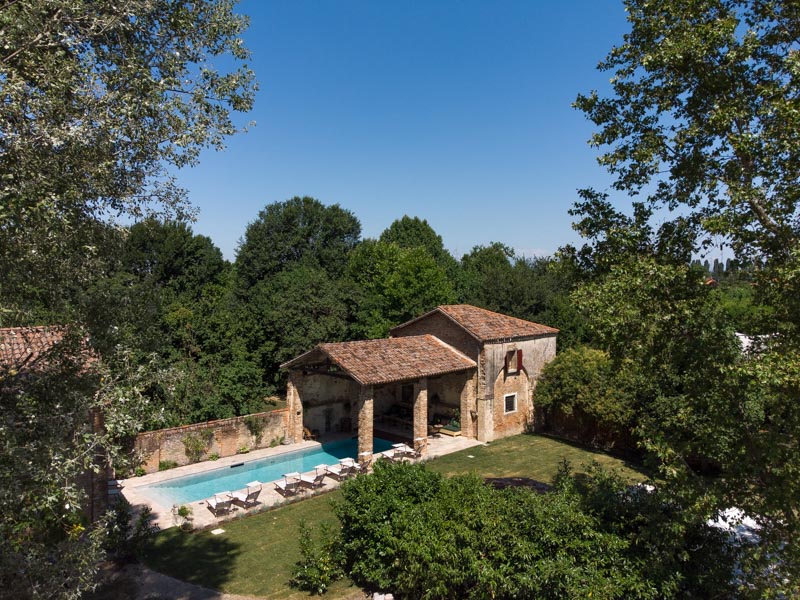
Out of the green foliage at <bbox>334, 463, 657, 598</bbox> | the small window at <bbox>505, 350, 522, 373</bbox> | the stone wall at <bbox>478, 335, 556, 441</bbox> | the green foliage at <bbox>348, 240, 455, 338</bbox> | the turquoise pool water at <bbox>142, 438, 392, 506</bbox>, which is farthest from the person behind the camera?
the green foliage at <bbox>348, 240, 455, 338</bbox>

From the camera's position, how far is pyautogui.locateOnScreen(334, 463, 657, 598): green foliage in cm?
827

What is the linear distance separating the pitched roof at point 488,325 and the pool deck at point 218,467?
4.79m

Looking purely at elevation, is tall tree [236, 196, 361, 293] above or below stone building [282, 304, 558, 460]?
above

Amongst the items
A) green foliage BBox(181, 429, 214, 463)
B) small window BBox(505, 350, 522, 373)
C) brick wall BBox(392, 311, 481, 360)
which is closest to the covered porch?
brick wall BBox(392, 311, 481, 360)

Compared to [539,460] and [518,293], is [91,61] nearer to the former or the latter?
[539,460]

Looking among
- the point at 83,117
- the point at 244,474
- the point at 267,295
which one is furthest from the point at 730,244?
the point at 267,295

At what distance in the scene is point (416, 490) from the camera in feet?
36.5

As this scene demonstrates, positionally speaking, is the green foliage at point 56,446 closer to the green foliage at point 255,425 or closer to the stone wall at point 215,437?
the stone wall at point 215,437

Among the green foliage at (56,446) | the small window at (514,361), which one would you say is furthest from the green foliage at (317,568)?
the small window at (514,361)

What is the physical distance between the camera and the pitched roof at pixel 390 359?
20.2 m

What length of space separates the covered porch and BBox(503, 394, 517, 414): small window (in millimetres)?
1647

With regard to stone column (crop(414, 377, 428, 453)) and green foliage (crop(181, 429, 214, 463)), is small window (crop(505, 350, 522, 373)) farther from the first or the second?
green foliage (crop(181, 429, 214, 463))

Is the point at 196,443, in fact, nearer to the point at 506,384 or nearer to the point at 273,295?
the point at 273,295

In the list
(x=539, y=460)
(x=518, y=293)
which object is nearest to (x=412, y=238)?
(x=518, y=293)
